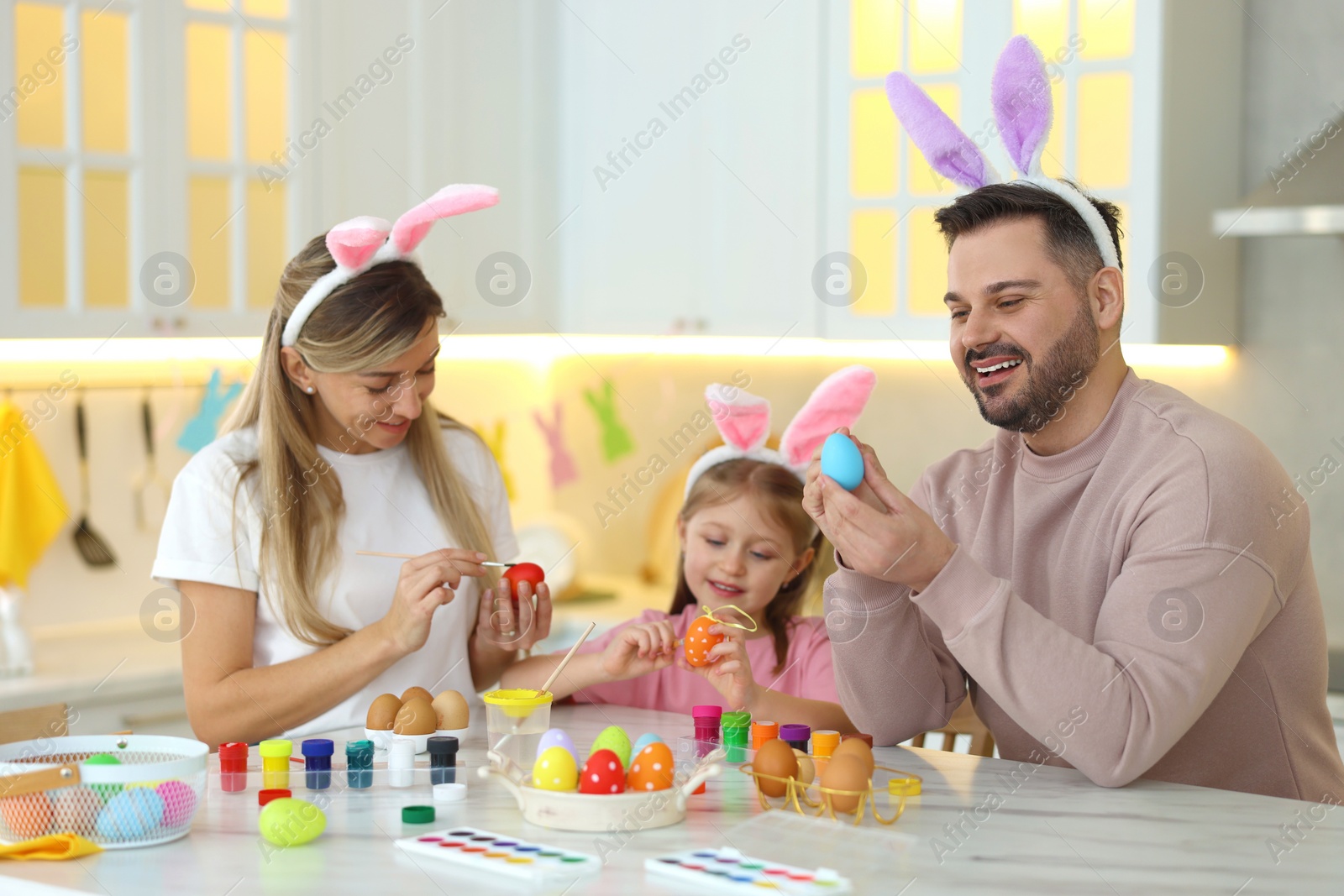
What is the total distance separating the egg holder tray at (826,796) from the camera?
1.28 m

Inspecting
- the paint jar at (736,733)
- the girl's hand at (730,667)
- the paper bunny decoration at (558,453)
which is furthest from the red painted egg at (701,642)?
the paper bunny decoration at (558,453)

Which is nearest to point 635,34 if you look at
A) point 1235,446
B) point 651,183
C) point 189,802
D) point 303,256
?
point 651,183

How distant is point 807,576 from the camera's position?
2.23 metres

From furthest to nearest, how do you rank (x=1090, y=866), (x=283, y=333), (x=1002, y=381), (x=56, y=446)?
(x=56, y=446)
(x=283, y=333)
(x=1002, y=381)
(x=1090, y=866)

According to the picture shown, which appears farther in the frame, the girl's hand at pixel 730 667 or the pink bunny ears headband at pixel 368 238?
the pink bunny ears headband at pixel 368 238

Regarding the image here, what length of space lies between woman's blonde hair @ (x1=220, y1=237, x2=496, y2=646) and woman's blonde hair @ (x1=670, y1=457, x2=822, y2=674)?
533 mm

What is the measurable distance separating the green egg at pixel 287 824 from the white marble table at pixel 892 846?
0.5 inches

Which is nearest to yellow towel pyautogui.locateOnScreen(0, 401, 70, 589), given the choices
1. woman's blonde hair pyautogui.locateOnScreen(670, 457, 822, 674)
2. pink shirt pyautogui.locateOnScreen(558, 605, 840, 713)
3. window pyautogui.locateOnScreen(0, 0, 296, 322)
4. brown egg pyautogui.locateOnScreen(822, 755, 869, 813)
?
window pyautogui.locateOnScreen(0, 0, 296, 322)

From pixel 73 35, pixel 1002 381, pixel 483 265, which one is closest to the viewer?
pixel 1002 381

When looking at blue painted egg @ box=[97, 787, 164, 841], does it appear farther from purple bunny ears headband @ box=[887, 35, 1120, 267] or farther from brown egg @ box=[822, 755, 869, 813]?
purple bunny ears headband @ box=[887, 35, 1120, 267]

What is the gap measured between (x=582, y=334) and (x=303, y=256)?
80.5 inches

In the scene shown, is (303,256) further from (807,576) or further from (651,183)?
(651,183)

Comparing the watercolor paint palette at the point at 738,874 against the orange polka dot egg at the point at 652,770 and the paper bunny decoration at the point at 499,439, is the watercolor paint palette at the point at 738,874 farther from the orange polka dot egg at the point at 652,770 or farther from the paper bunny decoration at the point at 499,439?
the paper bunny decoration at the point at 499,439

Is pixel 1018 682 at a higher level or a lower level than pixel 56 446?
lower
